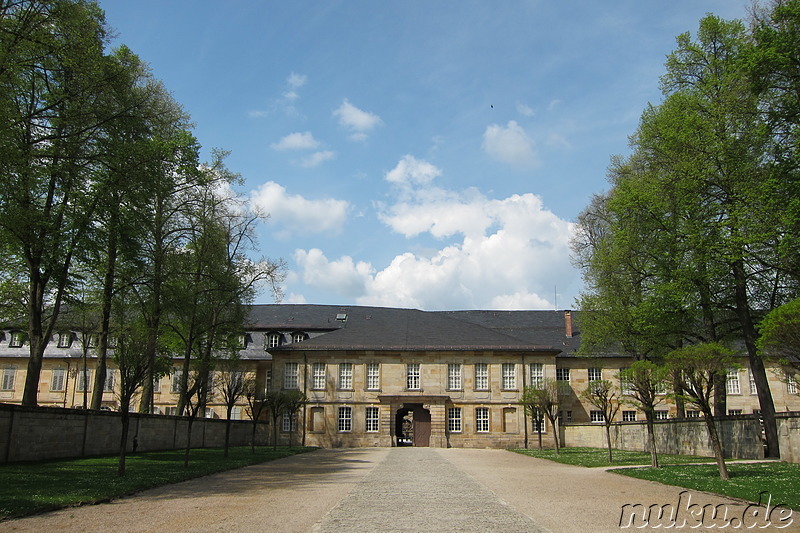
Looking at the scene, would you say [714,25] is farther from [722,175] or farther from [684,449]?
[684,449]

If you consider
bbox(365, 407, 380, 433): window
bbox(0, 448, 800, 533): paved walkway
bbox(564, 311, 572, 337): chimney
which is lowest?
bbox(0, 448, 800, 533): paved walkway

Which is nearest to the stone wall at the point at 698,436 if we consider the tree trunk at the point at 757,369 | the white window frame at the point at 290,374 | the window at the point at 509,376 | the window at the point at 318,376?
the tree trunk at the point at 757,369

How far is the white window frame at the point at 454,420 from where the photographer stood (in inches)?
1756

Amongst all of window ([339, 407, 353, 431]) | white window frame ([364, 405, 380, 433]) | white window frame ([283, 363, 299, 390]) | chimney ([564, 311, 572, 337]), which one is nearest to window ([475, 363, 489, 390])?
white window frame ([364, 405, 380, 433])

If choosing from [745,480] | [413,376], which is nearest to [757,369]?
[745,480]

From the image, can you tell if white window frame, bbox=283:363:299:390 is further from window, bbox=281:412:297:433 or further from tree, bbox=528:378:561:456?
tree, bbox=528:378:561:456

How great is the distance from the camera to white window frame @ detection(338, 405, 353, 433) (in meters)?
44.8

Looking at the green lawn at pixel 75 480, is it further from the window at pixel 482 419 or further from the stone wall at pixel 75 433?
the window at pixel 482 419

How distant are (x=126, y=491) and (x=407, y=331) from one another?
3475 cm

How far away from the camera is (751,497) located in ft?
40.5

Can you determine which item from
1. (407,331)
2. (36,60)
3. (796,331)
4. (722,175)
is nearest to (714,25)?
(722,175)

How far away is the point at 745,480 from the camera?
50.9 ft

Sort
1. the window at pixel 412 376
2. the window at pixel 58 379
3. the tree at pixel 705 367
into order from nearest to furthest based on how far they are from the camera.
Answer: the tree at pixel 705 367 < the window at pixel 412 376 < the window at pixel 58 379

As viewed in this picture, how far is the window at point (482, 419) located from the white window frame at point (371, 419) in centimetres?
685
